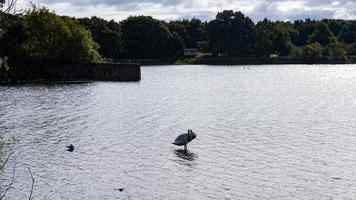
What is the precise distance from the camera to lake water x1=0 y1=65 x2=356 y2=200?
3260 cm

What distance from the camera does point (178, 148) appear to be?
1795 inches

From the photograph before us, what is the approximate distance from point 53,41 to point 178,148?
83824 mm

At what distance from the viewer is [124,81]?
Answer: 12394 centimetres

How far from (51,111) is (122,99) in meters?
18.0

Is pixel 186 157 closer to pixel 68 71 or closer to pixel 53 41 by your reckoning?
pixel 68 71

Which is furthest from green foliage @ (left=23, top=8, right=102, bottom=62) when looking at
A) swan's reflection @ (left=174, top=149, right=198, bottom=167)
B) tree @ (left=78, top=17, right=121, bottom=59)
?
swan's reflection @ (left=174, top=149, right=198, bottom=167)

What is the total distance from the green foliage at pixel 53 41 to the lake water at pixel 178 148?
111ft

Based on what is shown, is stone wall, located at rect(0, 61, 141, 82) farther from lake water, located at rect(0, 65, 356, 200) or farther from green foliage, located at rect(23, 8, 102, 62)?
lake water, located at rect(0, 65, 356, 200)

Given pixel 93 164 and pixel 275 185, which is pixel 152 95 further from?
pixel 275 185

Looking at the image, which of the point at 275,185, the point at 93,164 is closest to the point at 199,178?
the point at 275,185

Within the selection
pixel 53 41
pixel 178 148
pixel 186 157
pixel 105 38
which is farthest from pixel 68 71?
pixel 186 157

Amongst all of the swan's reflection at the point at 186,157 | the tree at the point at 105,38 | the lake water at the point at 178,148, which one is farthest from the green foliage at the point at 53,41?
the swan's reflection at the point at 186,157

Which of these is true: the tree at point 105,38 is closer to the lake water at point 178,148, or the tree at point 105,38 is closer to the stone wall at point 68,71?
the stone wall at point 68,71

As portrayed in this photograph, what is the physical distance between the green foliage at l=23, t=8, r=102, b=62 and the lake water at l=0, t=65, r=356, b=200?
33.9 meters
